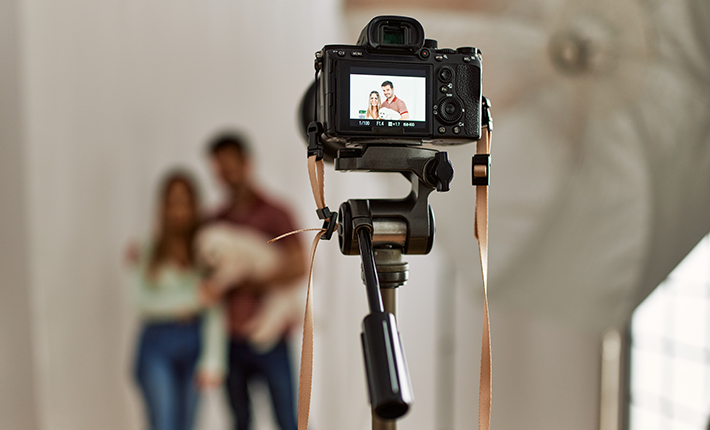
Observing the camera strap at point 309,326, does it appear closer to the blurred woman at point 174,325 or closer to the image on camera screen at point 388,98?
the image on camera screen at point 388,98

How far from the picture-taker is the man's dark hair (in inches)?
69.3

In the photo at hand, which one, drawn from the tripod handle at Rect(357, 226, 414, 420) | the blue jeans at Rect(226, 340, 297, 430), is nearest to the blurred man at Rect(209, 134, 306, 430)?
the blue jeans at Rect(226, 340, 297, 430)

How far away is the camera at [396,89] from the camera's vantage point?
19.4 inches

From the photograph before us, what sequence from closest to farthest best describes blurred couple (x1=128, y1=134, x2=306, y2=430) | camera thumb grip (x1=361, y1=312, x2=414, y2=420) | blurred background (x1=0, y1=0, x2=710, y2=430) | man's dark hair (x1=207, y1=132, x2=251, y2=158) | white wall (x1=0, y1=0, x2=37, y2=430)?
camera thumb grip (x1=361, y1=312, x2=414, y2=420), blurred background (x1=0, y1=0, x2=710, y2=430), white wall (x1=0, y1=0, x2=37, y2=430), blurred couple (x1=128, y1=134, x2=306, y2=430), man's dark hair (x1=207, y1=132, x2=251, y2=158)

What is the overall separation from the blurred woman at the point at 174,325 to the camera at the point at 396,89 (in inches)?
51.4

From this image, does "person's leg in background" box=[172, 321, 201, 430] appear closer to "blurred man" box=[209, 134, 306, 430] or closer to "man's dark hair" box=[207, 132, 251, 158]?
"blurred man" box=[209, 134, 306, 430]

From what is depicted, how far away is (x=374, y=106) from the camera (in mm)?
502

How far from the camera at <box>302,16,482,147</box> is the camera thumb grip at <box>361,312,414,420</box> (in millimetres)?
221

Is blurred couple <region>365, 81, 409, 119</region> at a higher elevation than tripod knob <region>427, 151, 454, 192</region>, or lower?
higher

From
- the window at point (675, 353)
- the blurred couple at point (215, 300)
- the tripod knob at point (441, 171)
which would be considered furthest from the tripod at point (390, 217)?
the blurred couple at point (215, 300)

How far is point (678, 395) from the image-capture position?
1.39m

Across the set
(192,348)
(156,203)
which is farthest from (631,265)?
(156,203)

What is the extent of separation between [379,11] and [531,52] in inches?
17.5

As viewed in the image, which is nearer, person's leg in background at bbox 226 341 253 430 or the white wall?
the white wall
